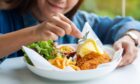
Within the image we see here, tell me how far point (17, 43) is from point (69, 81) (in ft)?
0.75

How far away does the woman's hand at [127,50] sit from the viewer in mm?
1094

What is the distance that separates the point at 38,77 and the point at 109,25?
0.68 m

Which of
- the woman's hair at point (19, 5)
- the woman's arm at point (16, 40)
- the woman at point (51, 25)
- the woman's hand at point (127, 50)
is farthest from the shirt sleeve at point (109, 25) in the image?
the woman's arm at point (16, 40)

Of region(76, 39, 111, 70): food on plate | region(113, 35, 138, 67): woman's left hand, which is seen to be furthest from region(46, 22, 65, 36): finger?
region(113, 35, 138, 67): woman's left hand

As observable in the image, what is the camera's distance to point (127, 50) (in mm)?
1134

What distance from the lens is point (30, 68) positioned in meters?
0.99

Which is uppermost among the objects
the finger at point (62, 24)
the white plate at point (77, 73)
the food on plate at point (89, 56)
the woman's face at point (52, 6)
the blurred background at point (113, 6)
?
the blurred background at point (113, 6)

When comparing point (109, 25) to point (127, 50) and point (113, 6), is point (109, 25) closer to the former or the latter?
point (127, 50)

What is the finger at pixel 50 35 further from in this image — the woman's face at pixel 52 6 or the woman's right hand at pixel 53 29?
the woman's face at pixel 52 6

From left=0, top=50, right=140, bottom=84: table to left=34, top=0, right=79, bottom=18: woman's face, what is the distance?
13.9 inches

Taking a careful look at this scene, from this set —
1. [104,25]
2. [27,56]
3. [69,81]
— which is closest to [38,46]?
[27,56]

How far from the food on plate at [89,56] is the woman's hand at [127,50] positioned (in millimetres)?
73

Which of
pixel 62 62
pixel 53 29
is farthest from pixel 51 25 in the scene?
pixel 62 62

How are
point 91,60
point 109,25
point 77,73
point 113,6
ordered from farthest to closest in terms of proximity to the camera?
1. point 113,6
2. point 109,25
3. point 91,60
4. point 77,73
